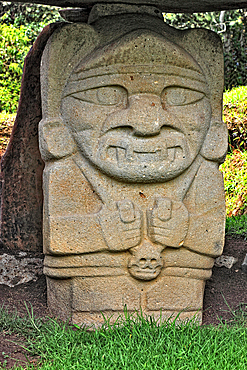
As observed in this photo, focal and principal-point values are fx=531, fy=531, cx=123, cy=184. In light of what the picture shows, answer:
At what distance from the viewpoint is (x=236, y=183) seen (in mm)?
5953

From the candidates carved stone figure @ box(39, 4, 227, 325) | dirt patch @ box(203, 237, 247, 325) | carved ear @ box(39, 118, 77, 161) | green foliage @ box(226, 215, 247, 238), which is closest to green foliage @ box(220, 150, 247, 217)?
green foliage @ box(226, 215, 247, 238)

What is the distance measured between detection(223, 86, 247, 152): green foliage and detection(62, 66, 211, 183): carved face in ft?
10.4

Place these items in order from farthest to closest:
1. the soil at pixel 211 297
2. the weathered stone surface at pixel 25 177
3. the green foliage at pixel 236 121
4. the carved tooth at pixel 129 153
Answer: the green foliage at pixel 236 121 → the weathered stone surface at pixel 25 177 → the soil at pixel 211 297 → the carved tooth at pixel 129 153

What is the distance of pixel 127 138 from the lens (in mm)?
2947

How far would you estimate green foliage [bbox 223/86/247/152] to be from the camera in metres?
6.08

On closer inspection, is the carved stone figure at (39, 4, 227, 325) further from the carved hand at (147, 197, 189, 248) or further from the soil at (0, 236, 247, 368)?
the soil at (0, 236, 247, 368)

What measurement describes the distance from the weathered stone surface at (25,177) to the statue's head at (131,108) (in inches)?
37.1

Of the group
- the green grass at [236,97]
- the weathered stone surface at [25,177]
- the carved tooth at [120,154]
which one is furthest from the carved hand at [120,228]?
the green grass at [236,97]

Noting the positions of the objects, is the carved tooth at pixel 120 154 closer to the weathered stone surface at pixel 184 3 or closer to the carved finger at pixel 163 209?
the carved finger at pixel 163 209

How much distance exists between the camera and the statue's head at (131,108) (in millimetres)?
2941

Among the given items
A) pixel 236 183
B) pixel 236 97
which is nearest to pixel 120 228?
Answer: pixel 236 183

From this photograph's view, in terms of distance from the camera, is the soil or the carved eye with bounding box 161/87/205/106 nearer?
the carved eye with bounding box 161/87/205/106

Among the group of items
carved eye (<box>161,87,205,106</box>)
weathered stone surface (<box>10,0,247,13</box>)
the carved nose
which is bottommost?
the carved nose

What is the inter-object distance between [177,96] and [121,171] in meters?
0.56
